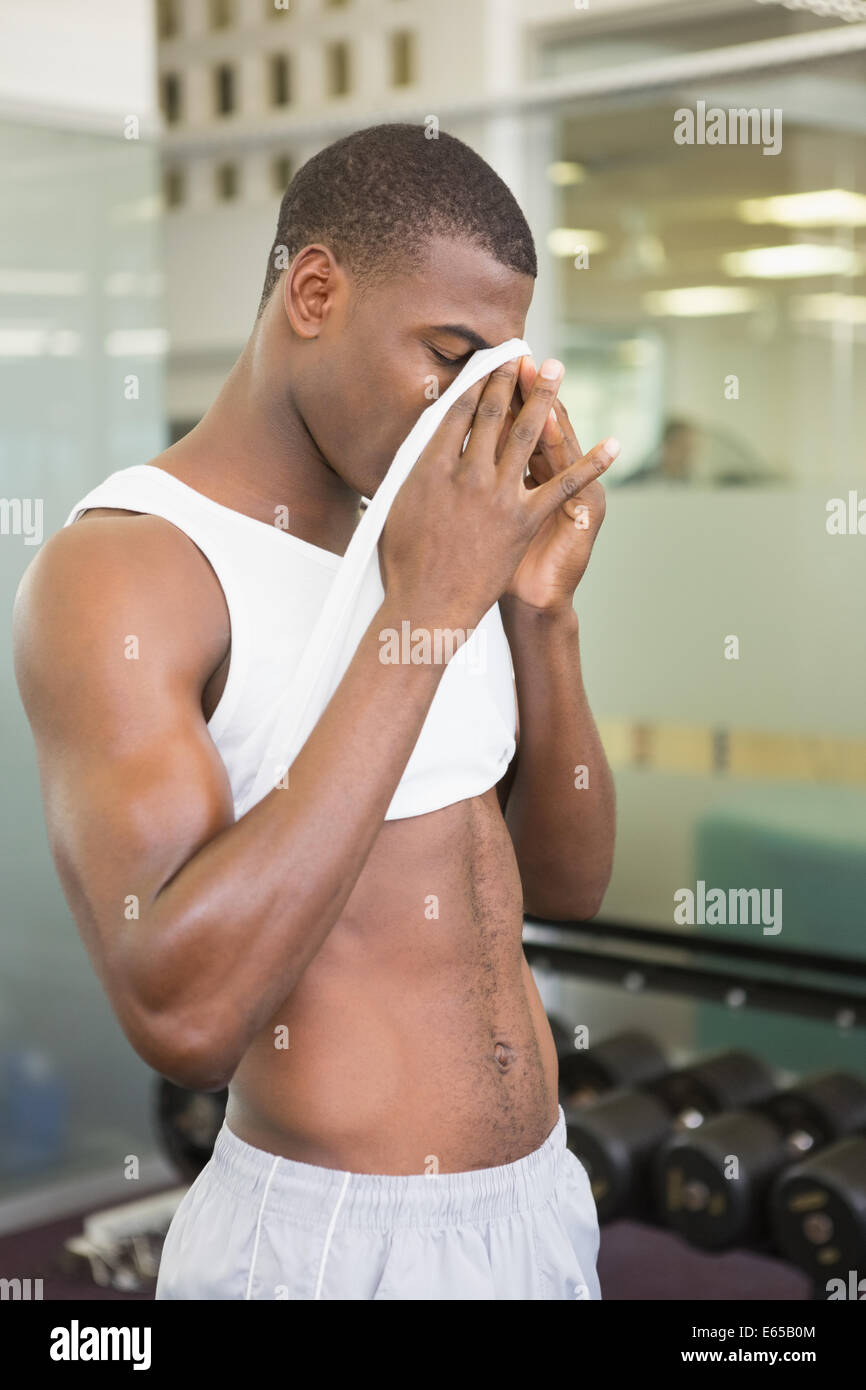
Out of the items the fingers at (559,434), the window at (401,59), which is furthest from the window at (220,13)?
the fingers at (559,434)

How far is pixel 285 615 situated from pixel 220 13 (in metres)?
3.55

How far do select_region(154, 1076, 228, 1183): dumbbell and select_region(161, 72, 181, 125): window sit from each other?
9.01 ft

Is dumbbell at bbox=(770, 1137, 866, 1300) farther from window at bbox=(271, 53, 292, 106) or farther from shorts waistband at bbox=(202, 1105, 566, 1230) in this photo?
window at bbox=(271, 53, 292, 106)

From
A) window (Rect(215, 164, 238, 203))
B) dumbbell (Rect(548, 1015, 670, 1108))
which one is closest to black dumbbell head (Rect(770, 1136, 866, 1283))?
dumbbell (Rect(548, 1015, 670, 1108))

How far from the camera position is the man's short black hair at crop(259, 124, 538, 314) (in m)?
1.07

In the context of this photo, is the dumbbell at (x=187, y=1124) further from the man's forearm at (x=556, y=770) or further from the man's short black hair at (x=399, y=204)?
the man's short black hair at (x=399, y=204)

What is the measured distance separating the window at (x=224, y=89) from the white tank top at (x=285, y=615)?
3265 mm

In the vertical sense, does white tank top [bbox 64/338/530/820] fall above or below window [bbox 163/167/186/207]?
below

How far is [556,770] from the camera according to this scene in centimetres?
128

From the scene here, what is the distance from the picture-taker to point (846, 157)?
2.74m

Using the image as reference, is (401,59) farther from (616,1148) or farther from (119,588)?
(119,588)

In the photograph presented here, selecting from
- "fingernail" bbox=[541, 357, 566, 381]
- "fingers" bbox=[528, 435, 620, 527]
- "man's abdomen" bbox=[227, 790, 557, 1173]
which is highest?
"fingernail" bbox=[541, 357, 566, 381]

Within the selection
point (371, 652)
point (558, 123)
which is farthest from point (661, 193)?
point (371, 652)
